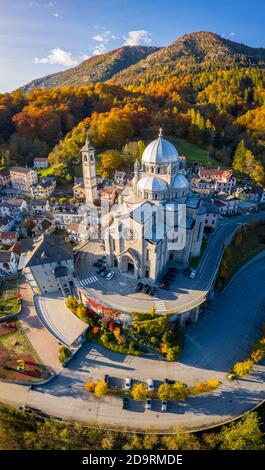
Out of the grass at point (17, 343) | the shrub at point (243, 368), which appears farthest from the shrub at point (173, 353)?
the grass at point (17, 343)

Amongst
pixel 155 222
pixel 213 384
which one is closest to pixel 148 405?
pixel 213 384

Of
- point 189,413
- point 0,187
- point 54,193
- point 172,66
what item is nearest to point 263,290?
point 189,413

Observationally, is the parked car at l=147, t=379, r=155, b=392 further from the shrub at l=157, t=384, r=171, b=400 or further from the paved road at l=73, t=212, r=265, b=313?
the paved road at l=73, t=212, r=265, b=313

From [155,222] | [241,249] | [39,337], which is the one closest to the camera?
[39,337]

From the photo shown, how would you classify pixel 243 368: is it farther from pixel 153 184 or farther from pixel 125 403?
pixel 153 184

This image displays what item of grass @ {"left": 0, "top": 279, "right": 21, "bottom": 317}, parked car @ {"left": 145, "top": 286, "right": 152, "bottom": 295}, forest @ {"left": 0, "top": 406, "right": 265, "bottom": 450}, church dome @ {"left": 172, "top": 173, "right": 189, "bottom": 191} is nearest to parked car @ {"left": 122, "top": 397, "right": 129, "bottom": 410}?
forest @ {"left": 0, "top": 406, "right": 265, "bottom": 450}

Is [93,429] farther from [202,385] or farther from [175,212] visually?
[175,212]

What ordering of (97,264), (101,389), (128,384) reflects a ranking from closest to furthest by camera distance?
(101,389) < (128,384) < (97,264)
